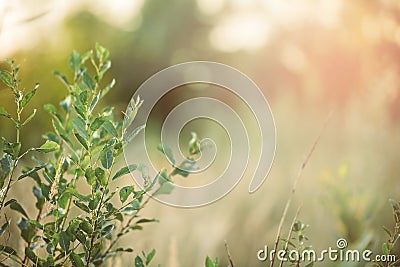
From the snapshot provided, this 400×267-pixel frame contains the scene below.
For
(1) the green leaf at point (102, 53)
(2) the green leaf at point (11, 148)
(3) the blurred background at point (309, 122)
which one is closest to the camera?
(2) the green leaf at point (11, 148)

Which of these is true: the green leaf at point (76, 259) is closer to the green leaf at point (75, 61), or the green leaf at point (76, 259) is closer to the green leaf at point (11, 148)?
the green leaf at point (11, 148)

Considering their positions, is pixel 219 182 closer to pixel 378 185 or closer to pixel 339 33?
pixel 378 185

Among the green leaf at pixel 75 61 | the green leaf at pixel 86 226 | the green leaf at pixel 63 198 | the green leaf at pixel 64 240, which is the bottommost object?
the green leaf at pixel 64 240

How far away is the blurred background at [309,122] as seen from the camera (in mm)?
1203

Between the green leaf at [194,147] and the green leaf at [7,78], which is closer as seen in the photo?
the green leaf at [7,78]

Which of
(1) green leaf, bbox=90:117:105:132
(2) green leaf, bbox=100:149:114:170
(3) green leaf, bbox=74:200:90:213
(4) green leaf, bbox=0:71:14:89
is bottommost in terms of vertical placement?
(3) green leaf, bbox=74:200:90:213

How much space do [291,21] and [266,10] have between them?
1.08ft

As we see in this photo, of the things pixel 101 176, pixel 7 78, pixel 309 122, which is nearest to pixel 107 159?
pixel 101 176

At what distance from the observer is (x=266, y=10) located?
2.99m

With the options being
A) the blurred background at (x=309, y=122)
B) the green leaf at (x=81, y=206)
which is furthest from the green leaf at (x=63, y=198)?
the blurred background at (x=309, y=122)

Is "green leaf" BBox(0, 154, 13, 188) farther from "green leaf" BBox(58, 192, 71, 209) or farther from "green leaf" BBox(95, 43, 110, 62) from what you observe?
"green leaf" BBox(95, 43, 110, 62)

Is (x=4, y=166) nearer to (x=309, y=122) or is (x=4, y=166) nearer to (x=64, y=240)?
(x=64, y=240)

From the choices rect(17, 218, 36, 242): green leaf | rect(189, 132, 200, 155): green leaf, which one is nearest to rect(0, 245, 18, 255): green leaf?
rect(17, 218, 36, 242): green leaf

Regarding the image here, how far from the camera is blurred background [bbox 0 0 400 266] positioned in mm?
1203
